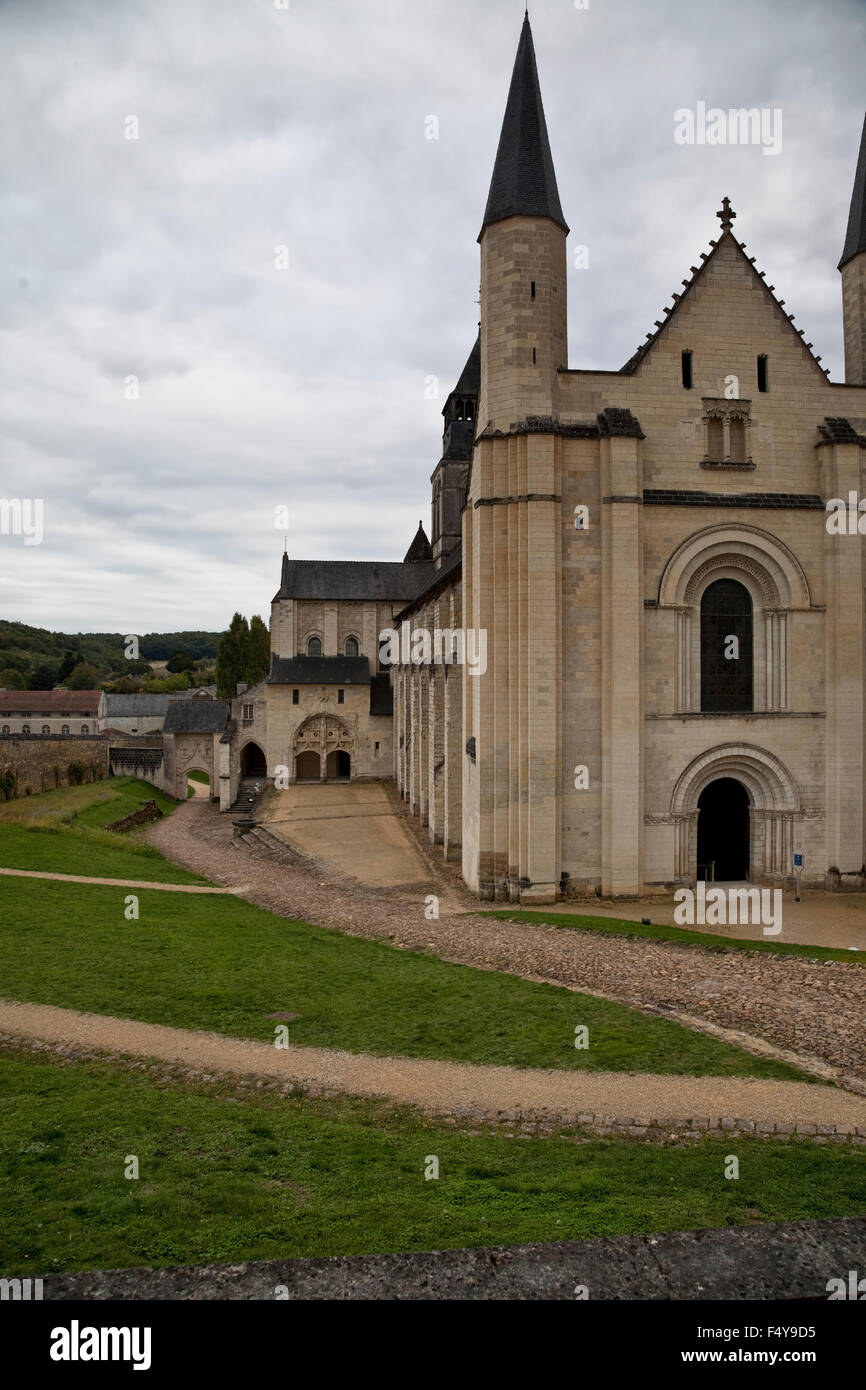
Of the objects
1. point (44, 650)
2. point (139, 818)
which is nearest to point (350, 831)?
point (139, 818)

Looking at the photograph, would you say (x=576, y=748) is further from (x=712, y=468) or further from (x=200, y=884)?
(x=200, y=884)

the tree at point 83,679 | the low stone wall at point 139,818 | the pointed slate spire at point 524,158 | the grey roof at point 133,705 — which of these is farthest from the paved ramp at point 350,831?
the tree at point 83,679

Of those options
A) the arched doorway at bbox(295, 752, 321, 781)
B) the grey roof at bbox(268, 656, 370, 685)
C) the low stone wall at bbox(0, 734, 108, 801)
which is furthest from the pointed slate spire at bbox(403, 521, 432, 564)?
the low stone wall at bbox(0, 734, 108, 801)

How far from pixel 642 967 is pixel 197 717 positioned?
38469mm

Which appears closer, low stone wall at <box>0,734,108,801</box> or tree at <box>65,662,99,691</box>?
low stone wall at <box>0,734,108,801</box>

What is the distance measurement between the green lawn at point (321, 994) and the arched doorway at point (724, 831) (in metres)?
9.81

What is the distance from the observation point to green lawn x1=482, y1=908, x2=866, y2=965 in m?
15.7

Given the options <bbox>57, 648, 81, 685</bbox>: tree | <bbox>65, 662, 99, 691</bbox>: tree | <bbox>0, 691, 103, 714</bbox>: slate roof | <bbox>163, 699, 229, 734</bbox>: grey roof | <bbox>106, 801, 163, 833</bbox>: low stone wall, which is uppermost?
<bbox>57, 648, 81, 685</bbox>: tree

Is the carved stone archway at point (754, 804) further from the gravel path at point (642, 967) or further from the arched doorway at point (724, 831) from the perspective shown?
the gravel path at point (642, 967)

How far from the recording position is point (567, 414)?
2055 centimetres

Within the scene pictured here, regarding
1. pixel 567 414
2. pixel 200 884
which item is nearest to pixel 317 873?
pixel 200 884

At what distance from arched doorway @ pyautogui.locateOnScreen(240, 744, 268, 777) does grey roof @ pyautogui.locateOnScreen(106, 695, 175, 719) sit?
21.2 meters

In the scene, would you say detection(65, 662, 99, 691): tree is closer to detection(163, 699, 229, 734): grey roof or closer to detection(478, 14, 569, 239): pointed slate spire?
A: detection(163, 699, 229, 734): grey roof
